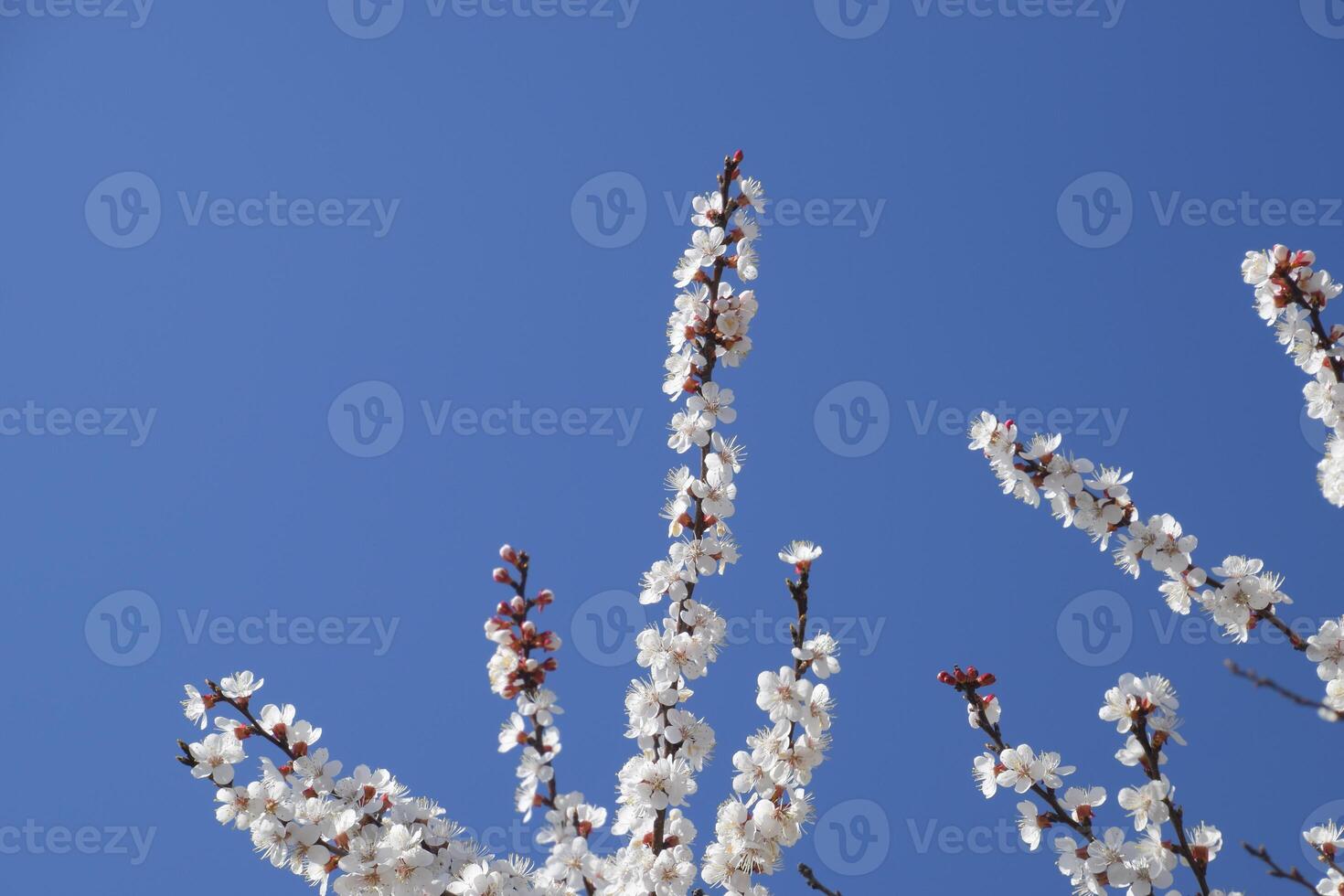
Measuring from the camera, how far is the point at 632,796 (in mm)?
2266

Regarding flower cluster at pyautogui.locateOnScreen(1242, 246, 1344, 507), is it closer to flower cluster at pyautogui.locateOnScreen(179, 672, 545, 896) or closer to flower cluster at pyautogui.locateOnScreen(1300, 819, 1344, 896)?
flower cluster at pyautogui.locateOnScreen(1300, 819, 1344, 896)

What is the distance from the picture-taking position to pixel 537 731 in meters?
2.54

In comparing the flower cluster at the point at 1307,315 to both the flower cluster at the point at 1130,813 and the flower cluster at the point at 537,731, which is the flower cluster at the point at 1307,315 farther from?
the flower cluster at the point at 537,731

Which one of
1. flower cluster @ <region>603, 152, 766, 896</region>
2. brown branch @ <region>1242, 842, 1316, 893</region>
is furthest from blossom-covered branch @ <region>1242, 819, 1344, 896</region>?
flower cluster @ <region>603, 152, 766, 896</region>

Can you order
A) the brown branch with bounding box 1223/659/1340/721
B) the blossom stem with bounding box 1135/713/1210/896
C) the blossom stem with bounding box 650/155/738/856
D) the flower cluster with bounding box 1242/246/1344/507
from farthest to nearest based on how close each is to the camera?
the blossom stem with bounding box 650/155/738/856, the flower cluster with bounding box 1242/246/1344/507, the blossom stem with bounding box 1135/713/1210/896, the brown branch with bounding box 1223/659/1340/721

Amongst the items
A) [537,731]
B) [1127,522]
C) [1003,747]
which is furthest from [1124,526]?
[537,731]

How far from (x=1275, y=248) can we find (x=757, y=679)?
4.37 feet

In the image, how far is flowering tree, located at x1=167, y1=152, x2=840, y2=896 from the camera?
226 cm

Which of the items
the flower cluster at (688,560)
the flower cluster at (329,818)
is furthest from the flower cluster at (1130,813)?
the flower cluster at (329,818)

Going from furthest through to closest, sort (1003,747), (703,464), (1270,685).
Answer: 1. (703,464)
2. (1003,747)
3. (1270,685)

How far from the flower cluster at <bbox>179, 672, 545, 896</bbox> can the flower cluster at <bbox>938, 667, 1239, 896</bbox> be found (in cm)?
102

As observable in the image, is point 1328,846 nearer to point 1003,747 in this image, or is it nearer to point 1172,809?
point 1172,809

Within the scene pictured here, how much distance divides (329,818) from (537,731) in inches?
18.8

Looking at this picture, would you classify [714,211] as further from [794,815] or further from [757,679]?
[794,815]
